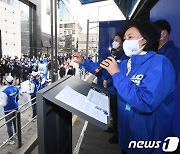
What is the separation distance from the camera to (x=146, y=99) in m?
1.24

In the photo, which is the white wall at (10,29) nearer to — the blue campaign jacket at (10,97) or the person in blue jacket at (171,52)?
the blue campaign jacket at (10,97)

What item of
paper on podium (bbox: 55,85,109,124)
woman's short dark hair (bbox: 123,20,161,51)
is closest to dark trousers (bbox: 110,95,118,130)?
woman's short dark hair (bbox: 123,20,161,51)

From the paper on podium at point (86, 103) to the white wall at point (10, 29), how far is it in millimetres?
20968

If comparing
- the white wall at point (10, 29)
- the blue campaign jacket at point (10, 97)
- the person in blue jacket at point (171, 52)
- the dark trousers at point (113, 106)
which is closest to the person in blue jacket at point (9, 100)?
the blue campaign jacket at point (10, 97)

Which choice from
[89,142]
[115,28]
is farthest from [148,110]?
[115,28]

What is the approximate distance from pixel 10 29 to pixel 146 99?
22.7 meters

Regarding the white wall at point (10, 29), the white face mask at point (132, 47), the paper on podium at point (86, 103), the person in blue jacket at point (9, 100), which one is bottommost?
the person in blue jacket at point (9, 100)

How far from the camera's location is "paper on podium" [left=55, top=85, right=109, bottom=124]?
3.51 feet

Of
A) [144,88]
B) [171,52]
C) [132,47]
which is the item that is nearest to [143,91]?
[144,88]

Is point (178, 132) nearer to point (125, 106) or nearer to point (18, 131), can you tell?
point (125, 106)

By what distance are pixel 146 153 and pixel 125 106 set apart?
42 cm

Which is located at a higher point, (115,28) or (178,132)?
(115,28)

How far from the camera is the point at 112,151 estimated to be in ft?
11.2

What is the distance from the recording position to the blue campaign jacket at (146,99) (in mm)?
1269
